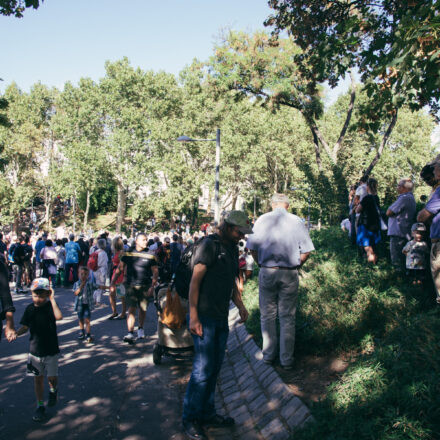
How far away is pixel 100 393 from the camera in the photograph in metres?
5.41

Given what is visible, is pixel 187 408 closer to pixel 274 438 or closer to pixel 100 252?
pixel 274 438

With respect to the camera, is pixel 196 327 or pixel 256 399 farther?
pixel 256 399

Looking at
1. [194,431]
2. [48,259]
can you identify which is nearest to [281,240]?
[194,431]

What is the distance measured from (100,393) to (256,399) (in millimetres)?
2067

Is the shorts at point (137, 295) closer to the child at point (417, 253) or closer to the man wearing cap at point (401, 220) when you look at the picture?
the man wearing cap at point (401, 220)

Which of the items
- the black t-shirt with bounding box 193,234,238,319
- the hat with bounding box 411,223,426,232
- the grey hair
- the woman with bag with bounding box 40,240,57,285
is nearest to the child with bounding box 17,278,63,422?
the black t-shirt with bounding box 193,234,238,319

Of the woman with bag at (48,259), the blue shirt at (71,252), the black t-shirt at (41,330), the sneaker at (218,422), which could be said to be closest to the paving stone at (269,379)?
the sneaker at (218,422)

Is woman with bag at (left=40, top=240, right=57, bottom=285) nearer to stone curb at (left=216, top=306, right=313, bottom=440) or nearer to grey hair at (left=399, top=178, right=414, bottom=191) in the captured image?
stone curb at (left=216, top=306, right=313, bottom=440)

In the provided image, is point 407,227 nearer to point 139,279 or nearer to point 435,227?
point 435,227

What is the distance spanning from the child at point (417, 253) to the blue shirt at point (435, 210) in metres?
1.02

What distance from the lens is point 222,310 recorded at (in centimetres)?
416

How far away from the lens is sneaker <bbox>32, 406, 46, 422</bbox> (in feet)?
15.1

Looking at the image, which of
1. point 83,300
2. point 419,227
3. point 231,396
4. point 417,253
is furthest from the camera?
point 83,300

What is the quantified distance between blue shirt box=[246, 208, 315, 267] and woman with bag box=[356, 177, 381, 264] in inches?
107
